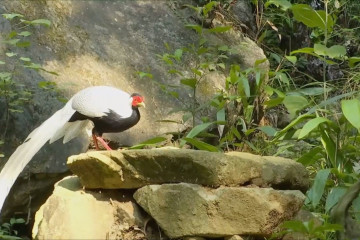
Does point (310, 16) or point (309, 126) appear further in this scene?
point (310, 16)

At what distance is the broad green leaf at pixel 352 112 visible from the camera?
2.86m

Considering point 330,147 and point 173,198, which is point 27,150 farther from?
point 330,147

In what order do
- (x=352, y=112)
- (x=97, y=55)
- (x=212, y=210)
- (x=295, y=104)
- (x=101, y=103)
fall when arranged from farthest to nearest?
(x=97, y=55), (x=295, y=104), (x=101, y=103), (x=352, y=112), (x=212, y=210)

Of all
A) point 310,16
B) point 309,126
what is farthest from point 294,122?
point 310,16

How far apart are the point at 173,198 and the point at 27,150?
1014 mm

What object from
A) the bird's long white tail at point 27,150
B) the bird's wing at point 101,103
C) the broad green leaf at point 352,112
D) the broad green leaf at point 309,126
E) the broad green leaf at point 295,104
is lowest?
the bird's long white tail at point 27,150

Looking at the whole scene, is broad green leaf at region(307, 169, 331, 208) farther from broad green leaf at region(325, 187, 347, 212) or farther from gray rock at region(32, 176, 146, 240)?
gray rock at region(32, 176, 146, 240)

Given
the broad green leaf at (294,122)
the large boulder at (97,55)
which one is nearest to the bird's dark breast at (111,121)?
the large boulder at (97,55)

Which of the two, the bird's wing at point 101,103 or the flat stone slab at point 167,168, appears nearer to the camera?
the flat stone slab at point 167,168

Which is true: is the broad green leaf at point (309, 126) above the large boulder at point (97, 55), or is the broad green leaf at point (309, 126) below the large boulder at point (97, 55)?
above

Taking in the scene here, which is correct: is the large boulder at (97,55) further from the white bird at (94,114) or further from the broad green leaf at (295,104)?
the broad green leaf at (295,104)


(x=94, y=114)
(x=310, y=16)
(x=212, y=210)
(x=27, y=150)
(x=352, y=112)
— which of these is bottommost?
(x=27, y=150)

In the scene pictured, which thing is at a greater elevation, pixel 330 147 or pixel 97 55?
pixel 330 147

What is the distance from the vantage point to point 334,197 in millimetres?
2914
